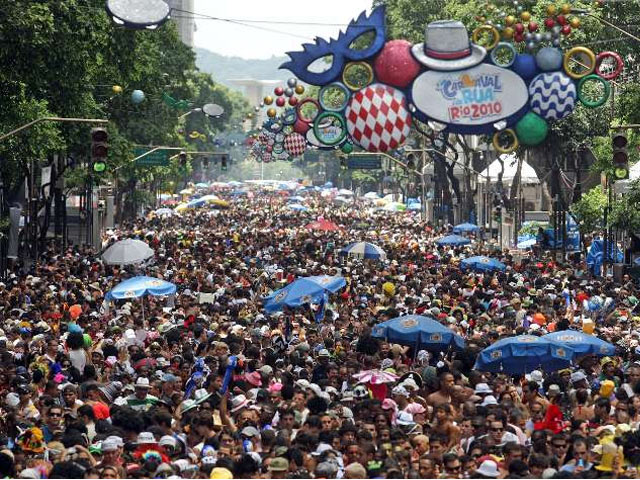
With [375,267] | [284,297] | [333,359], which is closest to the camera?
[333,359]

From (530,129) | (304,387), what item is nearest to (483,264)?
(530,129)

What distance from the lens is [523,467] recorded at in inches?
476

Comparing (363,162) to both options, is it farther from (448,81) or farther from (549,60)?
(448,81)

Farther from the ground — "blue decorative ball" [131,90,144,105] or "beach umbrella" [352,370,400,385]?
"blue decorative ball" [131,90,144,105]

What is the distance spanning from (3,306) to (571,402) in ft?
51.1

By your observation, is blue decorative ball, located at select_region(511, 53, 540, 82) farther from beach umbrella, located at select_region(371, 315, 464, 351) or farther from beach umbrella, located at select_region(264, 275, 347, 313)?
beach umbrella, located at select_region(371, 315, 464, 351)

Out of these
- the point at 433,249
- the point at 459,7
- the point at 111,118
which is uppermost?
the point at 459,7

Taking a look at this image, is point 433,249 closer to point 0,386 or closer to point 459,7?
point 459,7

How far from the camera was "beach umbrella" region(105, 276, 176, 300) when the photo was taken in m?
25.0

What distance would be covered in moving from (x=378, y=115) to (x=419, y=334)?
12.1m

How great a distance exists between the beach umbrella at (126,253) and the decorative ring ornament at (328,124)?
4754 millimetres

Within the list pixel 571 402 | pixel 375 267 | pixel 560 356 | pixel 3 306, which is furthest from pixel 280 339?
pixel 375 267

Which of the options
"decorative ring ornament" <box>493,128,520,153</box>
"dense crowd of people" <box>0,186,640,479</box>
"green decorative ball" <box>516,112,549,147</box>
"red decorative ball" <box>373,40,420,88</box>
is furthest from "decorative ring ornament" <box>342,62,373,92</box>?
"dense crowd of people" <box>0,186,640,479</box>

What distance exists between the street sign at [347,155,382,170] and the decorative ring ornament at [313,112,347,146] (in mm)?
37006
